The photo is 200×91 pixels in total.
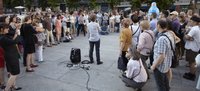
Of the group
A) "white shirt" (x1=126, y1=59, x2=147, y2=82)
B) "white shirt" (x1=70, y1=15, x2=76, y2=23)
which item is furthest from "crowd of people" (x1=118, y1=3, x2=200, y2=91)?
"white shirt" (x1=70, y1=15, x2=76, y2=23)

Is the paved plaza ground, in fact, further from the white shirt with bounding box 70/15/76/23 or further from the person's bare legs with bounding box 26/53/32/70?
the white shirt with bounding box 70/15/76/23

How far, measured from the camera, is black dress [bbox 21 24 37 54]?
716 centimetres

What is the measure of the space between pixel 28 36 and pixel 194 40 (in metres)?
4.60

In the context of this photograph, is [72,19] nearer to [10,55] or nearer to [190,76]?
[190,76]

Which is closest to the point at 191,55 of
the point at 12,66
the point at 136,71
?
the point at 136,71

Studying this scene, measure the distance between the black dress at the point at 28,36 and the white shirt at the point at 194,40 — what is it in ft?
14.3

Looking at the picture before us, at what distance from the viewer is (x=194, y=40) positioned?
659 centimetres

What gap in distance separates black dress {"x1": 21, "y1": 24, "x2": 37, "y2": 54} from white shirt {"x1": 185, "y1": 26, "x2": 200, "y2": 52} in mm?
4367

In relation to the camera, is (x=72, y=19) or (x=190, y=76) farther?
(x=72, y=19)

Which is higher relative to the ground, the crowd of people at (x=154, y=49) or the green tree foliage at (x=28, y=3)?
the crowd of people at (x=154, y=49)

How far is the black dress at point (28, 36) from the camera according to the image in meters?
7.16

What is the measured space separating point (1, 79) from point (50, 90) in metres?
1.20

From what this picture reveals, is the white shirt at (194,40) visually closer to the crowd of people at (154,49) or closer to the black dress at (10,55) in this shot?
the crowd of people at (154,49)

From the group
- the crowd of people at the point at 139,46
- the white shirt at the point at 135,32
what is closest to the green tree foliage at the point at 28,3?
the crowd of people at the point at 139,46
